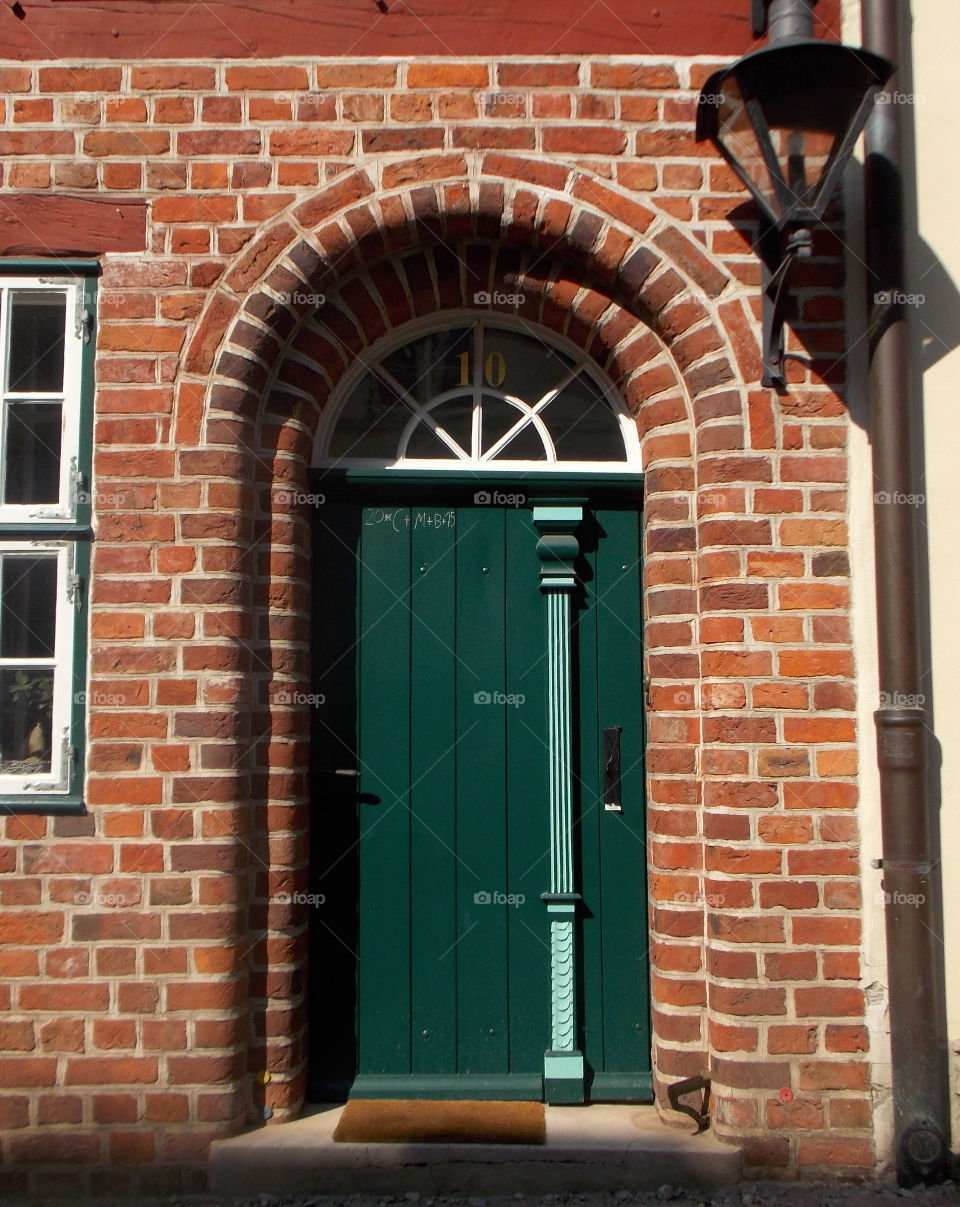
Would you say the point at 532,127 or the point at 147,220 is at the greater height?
the point at 532,127

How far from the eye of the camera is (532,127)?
3447 millimetres

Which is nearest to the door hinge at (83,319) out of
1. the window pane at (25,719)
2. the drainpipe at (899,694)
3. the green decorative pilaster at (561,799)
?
the window pane at (25,719)

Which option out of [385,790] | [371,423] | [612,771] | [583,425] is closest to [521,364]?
[583,425]

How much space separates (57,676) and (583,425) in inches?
81.1

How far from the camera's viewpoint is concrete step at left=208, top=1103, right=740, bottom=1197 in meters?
3.12

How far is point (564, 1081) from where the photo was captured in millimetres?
3428

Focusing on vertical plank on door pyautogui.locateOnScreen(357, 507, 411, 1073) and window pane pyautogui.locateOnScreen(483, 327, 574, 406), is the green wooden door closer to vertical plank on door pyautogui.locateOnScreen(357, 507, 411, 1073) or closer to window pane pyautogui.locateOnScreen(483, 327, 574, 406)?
vertical plank on door pyautogui.locateOnScreen(357, 507, 411, 1073)

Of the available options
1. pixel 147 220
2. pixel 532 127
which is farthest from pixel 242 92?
pixel 532 127

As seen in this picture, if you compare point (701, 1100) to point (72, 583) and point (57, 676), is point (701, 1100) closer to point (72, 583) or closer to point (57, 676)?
point (57, 676)

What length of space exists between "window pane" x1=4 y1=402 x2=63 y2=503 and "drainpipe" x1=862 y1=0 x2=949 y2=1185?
2.80 meters

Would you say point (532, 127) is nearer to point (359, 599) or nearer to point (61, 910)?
point (359, 599)

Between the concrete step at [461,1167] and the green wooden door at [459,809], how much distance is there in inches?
12.2

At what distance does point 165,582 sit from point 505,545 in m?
1.21

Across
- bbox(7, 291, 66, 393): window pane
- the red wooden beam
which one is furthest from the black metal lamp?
bbox(7, 291, 66, 393): window pane
